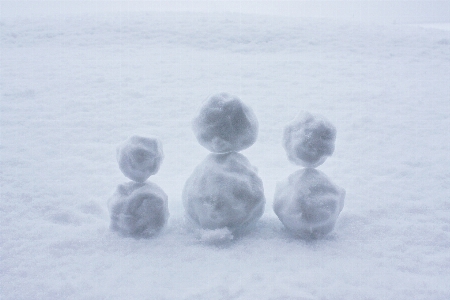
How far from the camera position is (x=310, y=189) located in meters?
1.58

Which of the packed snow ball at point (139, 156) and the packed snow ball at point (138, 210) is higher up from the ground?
the packed snow ball at point (139, 156)

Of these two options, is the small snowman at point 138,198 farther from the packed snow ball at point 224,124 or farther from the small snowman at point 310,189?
the small snowman at point 310,189

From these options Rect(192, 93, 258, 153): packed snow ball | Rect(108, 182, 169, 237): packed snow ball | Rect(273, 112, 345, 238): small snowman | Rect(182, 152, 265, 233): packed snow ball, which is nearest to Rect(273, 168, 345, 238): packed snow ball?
Rect(273, 112, 345, 238): small snowman

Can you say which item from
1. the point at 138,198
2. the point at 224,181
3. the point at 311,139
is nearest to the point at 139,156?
the point at 138,198

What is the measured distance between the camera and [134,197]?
1.60m

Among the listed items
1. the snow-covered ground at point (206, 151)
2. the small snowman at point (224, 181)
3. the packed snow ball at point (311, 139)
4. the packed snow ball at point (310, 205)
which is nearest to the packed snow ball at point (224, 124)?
the small snowman at point (224, 181)

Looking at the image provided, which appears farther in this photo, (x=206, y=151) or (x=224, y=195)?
(x=206, y=151)

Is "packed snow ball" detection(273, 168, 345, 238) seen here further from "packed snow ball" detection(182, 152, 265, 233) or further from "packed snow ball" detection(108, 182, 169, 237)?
"packed snow ball" detection(108, 182, 169, 237)

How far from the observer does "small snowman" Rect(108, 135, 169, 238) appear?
160 cm

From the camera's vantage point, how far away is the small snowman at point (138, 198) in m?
1.60

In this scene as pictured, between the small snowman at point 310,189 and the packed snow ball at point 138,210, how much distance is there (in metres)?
0.51

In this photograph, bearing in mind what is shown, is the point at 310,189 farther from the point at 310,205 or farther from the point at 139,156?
the point at 139,156

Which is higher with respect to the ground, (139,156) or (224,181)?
(139,156)

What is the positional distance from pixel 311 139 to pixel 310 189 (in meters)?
0.21
